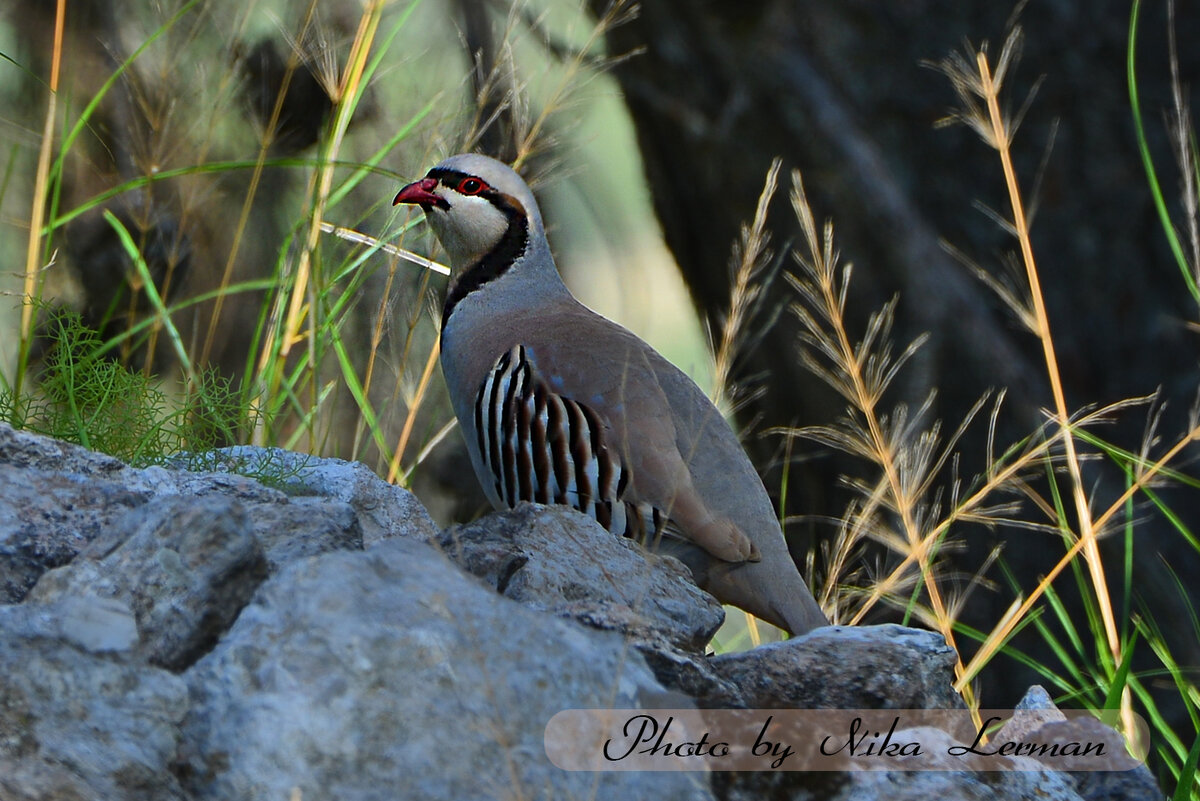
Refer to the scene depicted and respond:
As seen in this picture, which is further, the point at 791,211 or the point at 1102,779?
the point at 791,211

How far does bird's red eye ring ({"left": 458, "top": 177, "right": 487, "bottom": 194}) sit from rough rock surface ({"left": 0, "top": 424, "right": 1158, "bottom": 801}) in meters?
1.66

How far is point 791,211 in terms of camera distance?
14.9 ft

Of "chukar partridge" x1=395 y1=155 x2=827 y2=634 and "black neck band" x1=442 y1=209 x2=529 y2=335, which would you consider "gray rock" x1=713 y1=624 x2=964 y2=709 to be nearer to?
"chukar partridge" x1=395 y1=155 x2=827 y2=634

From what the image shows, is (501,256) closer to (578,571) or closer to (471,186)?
(471,186)

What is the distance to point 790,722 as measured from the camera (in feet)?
5.65

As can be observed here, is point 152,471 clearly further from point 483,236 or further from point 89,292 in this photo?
point 89,292

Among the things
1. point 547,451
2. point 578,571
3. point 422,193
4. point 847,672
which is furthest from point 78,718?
point 422,193

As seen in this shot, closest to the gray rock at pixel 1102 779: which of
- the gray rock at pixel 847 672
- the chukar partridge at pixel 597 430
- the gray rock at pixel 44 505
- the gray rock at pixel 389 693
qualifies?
the gray rock at pixel 847 672

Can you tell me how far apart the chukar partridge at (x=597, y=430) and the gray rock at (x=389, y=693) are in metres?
1.26

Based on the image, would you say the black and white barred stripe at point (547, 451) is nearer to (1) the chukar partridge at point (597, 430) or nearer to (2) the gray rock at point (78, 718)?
(1) the chukar partridge at point (597, 430)

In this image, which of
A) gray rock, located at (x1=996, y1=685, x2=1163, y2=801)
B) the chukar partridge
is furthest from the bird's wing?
gray rock, located at (x1=996, y1=685, x2=1163, y2=801)

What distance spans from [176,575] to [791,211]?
3333 millimetres

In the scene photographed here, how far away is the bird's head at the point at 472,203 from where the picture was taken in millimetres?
3338

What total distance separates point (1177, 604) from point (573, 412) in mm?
2148
